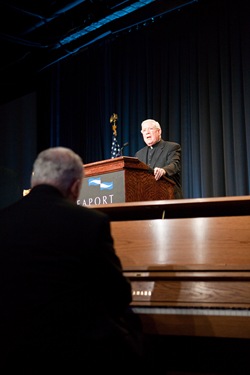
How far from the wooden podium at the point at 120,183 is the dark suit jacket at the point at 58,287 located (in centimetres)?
147

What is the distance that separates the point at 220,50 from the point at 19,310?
4.84m

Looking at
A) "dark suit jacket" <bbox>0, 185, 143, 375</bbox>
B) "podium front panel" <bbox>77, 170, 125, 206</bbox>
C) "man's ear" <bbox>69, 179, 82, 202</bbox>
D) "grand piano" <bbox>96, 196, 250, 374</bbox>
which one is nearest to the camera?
"dark suit jacket" <bbox>0, 185, 143, 375</bbox>

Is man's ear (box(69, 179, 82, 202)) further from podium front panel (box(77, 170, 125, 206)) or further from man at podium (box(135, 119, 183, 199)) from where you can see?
man at podium (box(135, 119, 183, 199))

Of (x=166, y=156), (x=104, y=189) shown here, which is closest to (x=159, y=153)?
(x=166, y=156)

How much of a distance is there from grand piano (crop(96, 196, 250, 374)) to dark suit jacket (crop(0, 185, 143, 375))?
1.82ft

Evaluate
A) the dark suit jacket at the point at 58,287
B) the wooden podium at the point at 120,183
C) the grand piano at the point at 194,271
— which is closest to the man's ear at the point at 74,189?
the dark suit jacket at the point at 58,287

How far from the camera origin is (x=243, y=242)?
2.26 metres

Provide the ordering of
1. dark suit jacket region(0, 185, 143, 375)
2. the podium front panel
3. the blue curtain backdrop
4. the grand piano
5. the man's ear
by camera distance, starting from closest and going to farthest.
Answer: dark suit jacket region(0, 185, 143, 375)
the man's ear
the grand piano
the podium front panel
the blue curtain backdrop

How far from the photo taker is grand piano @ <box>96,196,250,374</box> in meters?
2.06

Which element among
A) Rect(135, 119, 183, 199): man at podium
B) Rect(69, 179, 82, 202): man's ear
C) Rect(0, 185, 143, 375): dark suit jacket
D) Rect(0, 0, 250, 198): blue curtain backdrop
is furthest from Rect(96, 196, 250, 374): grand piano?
Rect(0, 0, 250, 198): blue curtain backdrop

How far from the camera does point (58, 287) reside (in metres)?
1.52

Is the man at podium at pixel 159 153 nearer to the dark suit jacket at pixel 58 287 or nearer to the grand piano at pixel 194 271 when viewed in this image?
the grand piano at pixel 194 271

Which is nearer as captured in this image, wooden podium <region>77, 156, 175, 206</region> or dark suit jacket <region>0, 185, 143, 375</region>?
dark suit jacket <region>0, 185, 143, 375</region>

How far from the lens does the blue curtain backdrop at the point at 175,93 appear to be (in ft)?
18.2
